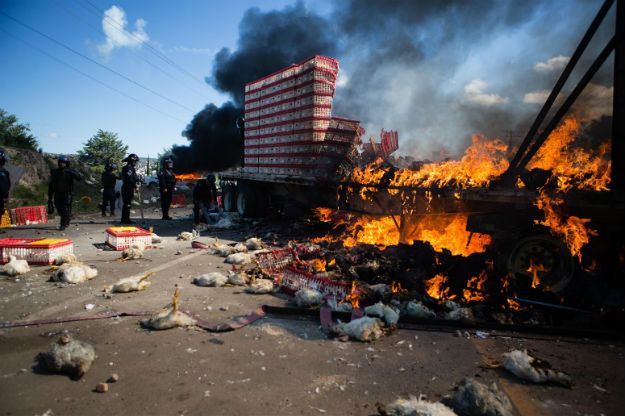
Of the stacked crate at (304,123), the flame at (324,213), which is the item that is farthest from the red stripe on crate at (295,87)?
the flame at (324,213)

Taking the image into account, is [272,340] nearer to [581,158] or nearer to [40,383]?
[40,383]

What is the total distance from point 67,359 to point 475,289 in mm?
4707

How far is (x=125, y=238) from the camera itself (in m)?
7.87

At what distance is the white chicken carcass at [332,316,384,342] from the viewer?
3666 millimetres

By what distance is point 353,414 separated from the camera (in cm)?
254

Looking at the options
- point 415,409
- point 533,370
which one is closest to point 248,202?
point 533,370

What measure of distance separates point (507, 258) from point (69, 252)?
745 centimetres

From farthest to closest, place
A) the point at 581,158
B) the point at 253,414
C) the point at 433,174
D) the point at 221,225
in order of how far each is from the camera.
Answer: the point at 221,225, the point at 433,174, the point at 581,158, the point at 253,414

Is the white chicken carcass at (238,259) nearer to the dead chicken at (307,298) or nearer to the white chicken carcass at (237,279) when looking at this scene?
the white chicken carcass at (237,279)

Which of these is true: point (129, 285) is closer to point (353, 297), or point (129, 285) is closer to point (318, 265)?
point (318, 265)

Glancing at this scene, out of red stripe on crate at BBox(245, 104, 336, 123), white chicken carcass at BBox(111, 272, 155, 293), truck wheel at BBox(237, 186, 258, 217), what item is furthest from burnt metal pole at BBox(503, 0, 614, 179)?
truck wheel at BBox(237, 186, 258, 217)

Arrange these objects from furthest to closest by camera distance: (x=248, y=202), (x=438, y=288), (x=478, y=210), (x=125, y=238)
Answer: (x=248, y=202) → (x=125, y=238) → (x=478, y=210) → (x=438, y=288)

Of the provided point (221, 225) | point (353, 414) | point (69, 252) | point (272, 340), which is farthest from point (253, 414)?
point (221, 225)

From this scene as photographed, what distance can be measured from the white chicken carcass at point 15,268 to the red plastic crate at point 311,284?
158 inches
